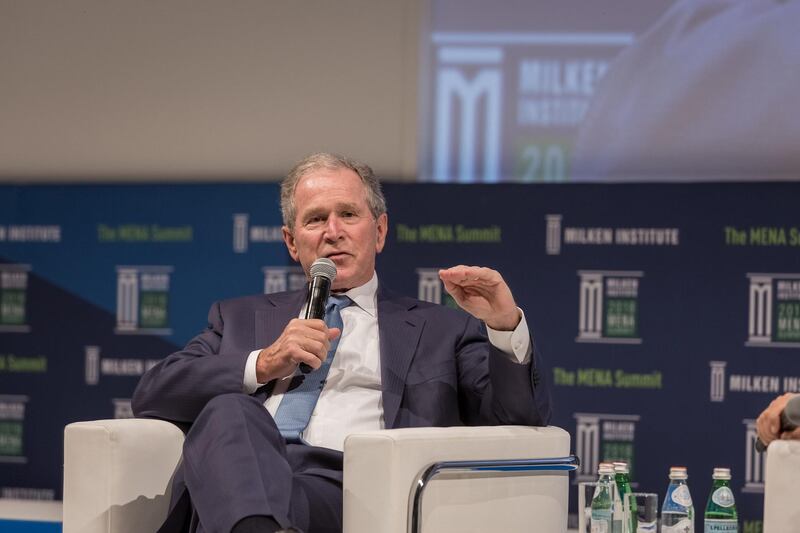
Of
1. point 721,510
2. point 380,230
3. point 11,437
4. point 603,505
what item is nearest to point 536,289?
point 380,230

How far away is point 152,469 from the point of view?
2865mm

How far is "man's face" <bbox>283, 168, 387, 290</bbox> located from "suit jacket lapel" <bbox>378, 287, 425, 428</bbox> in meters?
0.12

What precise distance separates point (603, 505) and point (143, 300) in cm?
266

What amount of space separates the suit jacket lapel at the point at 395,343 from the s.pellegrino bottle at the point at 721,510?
86 cm

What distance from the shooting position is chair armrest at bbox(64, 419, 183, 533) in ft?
8.95

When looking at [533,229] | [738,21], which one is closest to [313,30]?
[533,229]

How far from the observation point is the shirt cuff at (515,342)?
9.32 feet

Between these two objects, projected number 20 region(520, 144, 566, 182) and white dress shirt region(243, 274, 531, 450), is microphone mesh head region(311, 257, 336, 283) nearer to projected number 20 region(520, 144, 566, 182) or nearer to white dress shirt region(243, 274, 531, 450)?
white dress shirt region(243, 274, 531, 450)

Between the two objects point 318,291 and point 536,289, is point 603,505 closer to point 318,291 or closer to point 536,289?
point 318,291

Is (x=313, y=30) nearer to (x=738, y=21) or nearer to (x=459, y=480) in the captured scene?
(x=738, y=21)

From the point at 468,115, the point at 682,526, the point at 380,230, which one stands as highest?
the point at 468,115

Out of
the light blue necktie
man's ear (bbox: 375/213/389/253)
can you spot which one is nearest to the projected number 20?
man's ear (bbox: 375/213/389/253)

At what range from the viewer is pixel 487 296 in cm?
282

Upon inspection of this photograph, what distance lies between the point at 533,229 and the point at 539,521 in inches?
83.0
